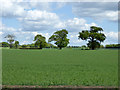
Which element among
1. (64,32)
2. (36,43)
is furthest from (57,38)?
(36,43)

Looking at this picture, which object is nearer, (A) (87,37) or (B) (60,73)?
(B) (60,73)

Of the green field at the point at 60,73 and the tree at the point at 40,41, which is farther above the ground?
the tree at the point at 40,41

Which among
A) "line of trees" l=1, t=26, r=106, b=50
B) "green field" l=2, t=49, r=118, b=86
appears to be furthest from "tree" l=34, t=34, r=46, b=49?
"green field" l=2, t=49, r=118, b=86

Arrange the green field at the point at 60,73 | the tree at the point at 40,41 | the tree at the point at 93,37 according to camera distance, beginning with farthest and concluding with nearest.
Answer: the tree at the point at 40,41
the tree at the point at 93,37
the green field at the point at 60,73

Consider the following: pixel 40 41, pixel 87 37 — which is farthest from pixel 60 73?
pixel 40 41

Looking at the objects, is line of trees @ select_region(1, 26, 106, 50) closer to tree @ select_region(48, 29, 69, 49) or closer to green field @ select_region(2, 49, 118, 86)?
tree @ select_region(48, 29, 69, 49)

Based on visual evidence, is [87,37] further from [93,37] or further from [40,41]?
[40,41]

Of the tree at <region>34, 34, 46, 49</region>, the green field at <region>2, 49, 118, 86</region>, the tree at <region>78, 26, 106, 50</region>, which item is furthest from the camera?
the tree at <region>34, 34, 46, 49</region>

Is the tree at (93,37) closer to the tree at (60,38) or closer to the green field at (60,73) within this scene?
the tree at (60,38)

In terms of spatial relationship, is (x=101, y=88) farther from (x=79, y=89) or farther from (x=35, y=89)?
(x=35, y=89)

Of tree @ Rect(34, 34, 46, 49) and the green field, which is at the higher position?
tree @ Rect(34, 34, 46, 49)

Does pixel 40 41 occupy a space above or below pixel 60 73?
above

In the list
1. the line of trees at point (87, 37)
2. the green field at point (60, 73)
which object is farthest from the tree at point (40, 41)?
the green field at point (60, 73)

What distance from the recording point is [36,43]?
293 feet
